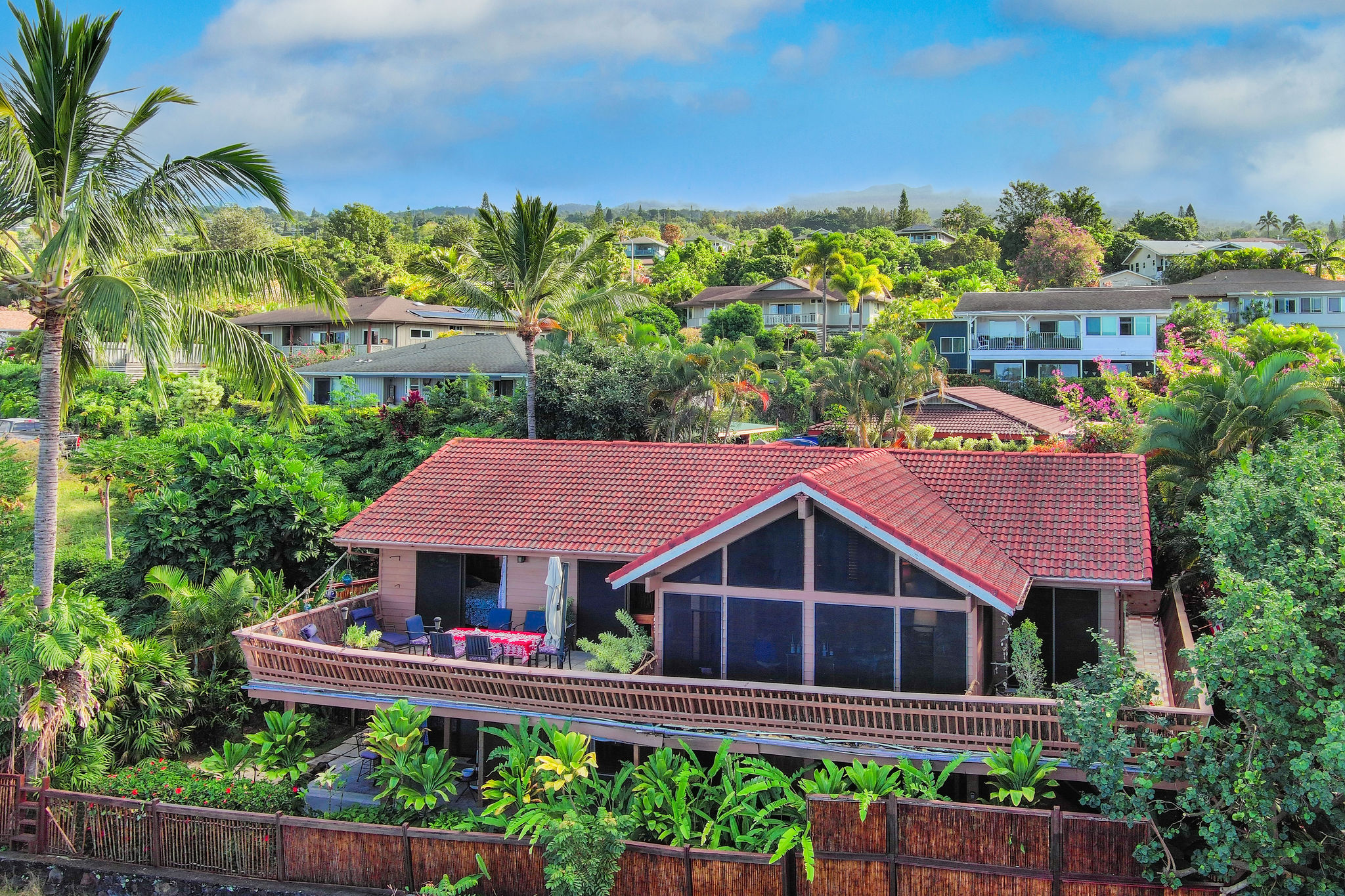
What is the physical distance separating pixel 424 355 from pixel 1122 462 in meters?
35.1

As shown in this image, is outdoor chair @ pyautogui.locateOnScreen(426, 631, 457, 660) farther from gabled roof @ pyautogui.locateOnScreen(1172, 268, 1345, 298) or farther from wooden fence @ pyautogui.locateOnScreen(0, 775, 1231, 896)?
gabled roof @ pyautogui.locateOnScreen(1172, 268, 1345, 298)

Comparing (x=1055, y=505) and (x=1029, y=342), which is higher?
(x=1029, y=342)

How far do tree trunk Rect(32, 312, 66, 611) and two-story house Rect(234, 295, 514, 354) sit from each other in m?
39.0

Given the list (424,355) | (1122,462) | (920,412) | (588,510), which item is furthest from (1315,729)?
(424,355)

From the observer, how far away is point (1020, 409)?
4216 cm

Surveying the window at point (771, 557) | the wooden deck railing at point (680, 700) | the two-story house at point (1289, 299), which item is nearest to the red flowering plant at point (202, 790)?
the wooden deck railing at point (680, 700)

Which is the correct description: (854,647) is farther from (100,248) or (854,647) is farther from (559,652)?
(100,248)

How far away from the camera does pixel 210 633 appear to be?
20.9 meters

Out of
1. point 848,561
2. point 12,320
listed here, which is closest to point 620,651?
point 848,561

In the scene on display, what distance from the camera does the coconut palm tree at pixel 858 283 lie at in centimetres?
5972

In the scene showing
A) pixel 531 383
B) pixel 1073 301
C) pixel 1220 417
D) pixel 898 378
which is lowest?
pixel 1220 417

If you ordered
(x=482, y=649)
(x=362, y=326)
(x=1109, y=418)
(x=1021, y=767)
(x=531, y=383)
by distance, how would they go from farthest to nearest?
1. (x=362, y=326)
2. (x=1109, y=418)
3. (x=531, y=383)
4. (x=482, y=649)
5. (x=1021, y=767)

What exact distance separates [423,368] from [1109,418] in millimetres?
28411

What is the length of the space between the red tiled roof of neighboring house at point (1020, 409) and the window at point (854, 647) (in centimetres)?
2533
